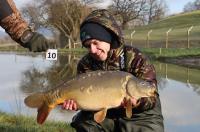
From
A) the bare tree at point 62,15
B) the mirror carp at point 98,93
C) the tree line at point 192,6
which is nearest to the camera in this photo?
the mirror carp at point 98,93

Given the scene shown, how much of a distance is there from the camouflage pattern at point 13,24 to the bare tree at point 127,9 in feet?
207

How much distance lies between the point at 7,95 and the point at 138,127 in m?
8.91

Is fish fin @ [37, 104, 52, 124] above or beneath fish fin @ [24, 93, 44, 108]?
beneath

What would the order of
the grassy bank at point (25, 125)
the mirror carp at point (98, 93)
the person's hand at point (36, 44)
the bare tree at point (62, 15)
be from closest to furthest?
the person's hand at point (36, 44), the mirror carp at point (98, 93), the grassy bank at point (25, 125), the bare tree at point (62, 15)

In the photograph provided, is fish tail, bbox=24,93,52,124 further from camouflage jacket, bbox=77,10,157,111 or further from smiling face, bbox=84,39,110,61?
camouflage jacket, bbox=77,10,157,111

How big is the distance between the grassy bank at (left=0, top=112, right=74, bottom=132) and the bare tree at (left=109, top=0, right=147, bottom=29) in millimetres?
59077

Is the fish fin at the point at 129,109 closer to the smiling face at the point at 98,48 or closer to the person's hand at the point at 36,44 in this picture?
the smiling face at the point at 98,48

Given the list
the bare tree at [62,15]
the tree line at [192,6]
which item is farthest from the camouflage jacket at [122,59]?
the tree line at [192,6]

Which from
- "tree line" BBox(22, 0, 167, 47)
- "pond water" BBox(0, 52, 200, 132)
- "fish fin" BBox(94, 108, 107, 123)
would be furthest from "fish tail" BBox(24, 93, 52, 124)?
"tree line" BBox(22, 0, 167, 47)

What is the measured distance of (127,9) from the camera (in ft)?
237

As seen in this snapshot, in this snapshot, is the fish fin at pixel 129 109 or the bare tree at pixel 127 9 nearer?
the fish fin at pixel 129 109

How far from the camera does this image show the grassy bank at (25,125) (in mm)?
7031

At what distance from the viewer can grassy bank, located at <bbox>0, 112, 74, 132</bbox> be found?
7031 millimetres

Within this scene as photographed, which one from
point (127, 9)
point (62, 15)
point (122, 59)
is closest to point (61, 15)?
point (62, 15)
